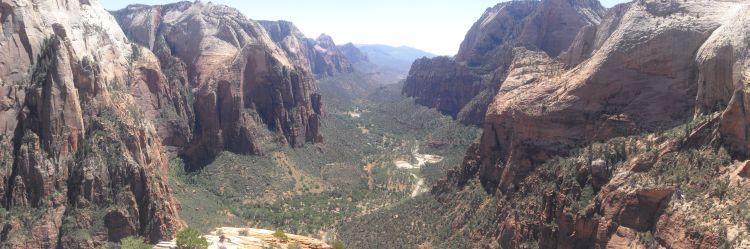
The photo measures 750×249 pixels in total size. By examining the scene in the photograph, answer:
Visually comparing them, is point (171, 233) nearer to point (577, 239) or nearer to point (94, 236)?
point (94, 236)

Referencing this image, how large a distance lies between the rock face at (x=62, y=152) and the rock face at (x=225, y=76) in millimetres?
42356

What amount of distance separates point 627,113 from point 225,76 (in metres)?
81.9

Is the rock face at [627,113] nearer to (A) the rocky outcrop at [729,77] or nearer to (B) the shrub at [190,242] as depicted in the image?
(A) the rocky outcrop at [729,77]

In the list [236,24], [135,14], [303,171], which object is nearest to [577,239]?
[303,171]

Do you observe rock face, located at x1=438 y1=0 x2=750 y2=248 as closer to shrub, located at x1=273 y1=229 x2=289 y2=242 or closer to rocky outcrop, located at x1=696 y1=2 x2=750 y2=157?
rocky outcrop, located at x1=696 y1=2 x2=750 y2=157

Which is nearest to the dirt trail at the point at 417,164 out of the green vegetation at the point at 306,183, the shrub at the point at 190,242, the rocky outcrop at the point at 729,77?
the green vegetation at the point at 306,183

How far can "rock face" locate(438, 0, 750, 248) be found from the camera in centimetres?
4816

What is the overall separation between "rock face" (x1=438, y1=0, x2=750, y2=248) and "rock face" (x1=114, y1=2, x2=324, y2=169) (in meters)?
59.0

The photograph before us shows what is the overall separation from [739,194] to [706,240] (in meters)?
4.64

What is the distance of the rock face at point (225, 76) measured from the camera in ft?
381

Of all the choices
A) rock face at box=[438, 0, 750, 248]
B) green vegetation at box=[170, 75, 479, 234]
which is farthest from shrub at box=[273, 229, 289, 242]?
green vegetation at box=[170, 75, 479, 234]

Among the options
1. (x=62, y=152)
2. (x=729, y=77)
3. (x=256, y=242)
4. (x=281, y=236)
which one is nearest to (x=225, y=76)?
(x=62, y=152)

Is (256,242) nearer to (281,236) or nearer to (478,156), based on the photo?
(281,236)

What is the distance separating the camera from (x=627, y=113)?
60344 mm
